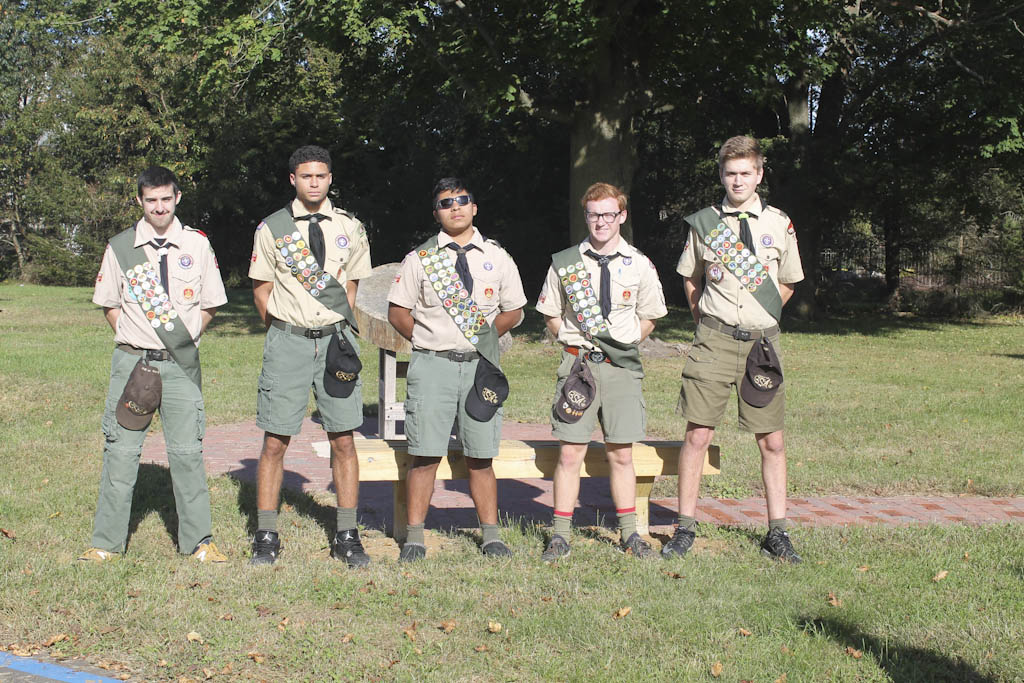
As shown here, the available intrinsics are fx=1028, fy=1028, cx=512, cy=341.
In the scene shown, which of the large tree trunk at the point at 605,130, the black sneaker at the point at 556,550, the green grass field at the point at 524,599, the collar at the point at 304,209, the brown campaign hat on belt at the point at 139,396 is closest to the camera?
the green grass field at the point at 524,599

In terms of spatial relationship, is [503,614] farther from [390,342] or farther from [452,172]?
[452,172]

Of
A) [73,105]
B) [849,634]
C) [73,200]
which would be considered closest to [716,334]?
[849,634]

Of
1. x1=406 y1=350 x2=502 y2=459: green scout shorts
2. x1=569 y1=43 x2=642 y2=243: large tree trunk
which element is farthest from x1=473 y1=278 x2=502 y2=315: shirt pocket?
x1=569 y1=43 x2=642 y2=243: large tree trunk

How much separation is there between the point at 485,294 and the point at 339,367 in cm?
88

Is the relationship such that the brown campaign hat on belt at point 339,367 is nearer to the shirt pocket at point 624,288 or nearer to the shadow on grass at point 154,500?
the shadow on grass at point 154,500

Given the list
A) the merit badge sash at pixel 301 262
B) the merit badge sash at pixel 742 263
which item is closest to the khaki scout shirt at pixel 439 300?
the merit badge sash at pixel 301 262

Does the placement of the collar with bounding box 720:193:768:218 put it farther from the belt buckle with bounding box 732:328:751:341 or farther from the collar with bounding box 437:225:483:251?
the collar with bounding box 437:225:483:251

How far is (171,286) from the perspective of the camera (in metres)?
5.53

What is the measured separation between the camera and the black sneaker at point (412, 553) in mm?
5684

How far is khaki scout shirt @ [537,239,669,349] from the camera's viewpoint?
5699 mm

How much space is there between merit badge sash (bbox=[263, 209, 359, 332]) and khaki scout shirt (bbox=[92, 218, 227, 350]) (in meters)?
0.37

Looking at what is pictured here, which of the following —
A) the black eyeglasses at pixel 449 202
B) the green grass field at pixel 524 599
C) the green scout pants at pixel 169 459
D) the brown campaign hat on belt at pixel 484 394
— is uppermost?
the black eyeglasses at pixel 449 202

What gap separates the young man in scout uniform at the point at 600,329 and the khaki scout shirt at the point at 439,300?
26 centimetres

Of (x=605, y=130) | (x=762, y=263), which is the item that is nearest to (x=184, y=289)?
(x=762, y=263)
